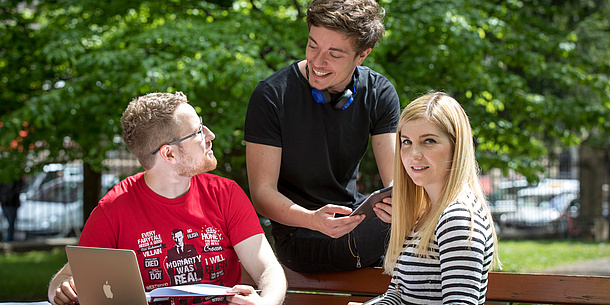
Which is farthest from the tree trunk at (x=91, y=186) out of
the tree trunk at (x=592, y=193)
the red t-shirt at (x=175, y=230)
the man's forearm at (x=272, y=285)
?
the tree trunk at (x=592, y=193)

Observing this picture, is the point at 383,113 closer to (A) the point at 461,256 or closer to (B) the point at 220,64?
(A) the point at 461,256

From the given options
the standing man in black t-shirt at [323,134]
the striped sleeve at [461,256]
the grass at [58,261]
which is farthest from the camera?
the grass at [58,261]

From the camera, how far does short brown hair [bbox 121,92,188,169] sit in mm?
2705

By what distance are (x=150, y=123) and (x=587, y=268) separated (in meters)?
9.72

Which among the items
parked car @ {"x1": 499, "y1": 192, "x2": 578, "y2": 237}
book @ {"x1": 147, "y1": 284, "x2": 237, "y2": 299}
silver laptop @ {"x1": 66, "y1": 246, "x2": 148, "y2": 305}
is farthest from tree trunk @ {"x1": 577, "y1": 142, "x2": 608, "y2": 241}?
silver laptop @ {"x1": 66, "y1": 246, "x2": 148, "y2": 305}

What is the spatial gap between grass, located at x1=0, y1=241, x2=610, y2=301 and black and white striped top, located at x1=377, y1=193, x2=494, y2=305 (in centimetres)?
558

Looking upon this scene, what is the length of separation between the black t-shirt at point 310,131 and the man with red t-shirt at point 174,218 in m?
0.54

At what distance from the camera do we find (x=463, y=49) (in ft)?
20.5

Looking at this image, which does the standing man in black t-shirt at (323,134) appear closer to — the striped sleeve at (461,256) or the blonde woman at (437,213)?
the blonde woman at (437,213)

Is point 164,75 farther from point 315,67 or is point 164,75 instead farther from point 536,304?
point 536,304

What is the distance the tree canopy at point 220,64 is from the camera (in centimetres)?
593

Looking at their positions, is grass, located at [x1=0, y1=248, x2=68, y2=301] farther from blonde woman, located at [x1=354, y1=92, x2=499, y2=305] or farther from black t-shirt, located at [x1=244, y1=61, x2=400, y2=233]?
blonde woman, located at [x1=354, y1=92, x2=499, y2=305]

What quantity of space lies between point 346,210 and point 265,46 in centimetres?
405

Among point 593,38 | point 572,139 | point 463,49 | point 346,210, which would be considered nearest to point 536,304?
point 346,210
